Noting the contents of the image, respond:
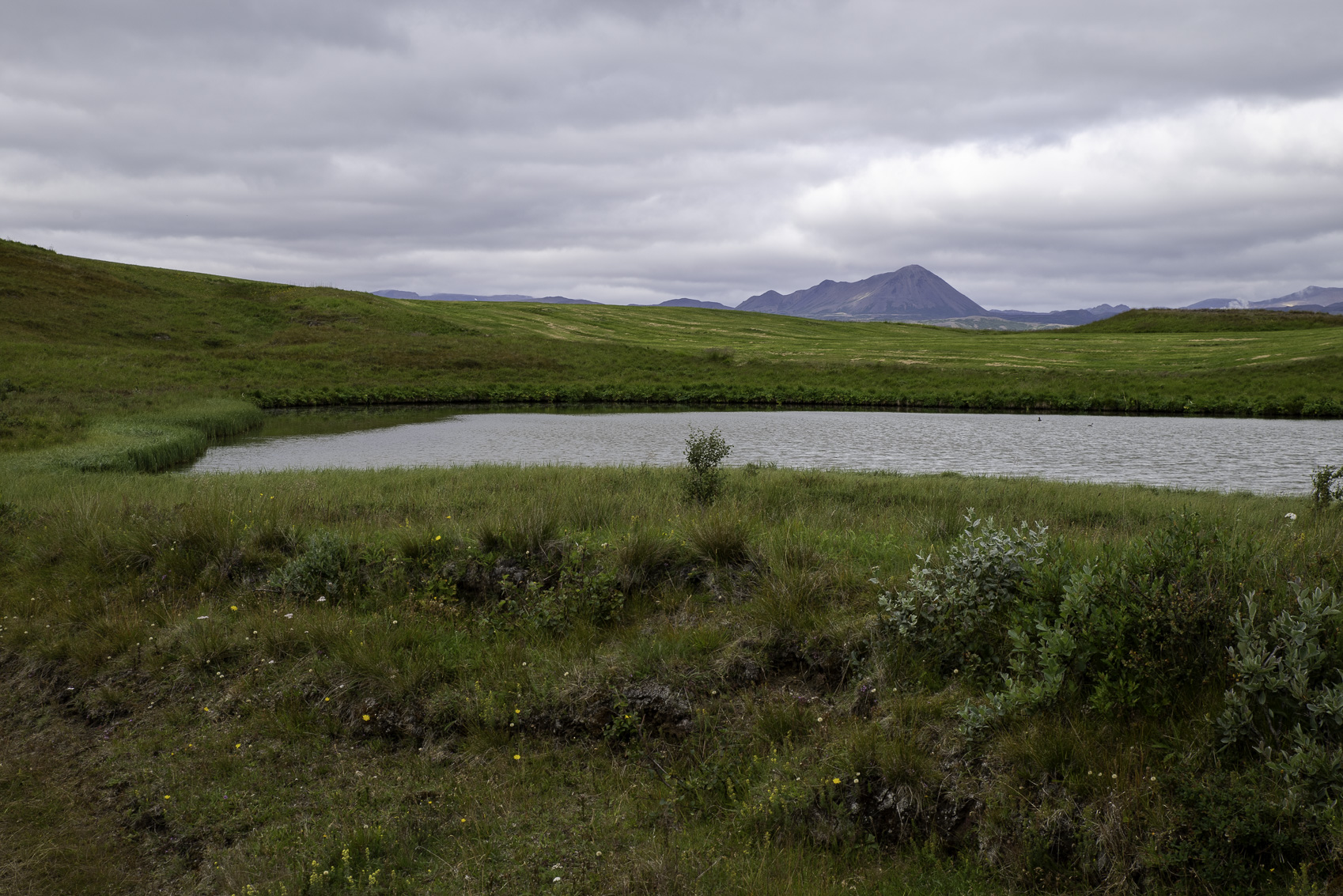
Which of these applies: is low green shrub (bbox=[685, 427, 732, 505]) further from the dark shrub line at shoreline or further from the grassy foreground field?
the dark shrub line at shoreline

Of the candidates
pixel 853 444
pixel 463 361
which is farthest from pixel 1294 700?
pixel 463 361

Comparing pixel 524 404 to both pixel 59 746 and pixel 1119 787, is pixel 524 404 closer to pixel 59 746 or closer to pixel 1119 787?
pixel 59 746

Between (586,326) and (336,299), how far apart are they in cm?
2700

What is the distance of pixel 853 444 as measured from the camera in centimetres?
2953

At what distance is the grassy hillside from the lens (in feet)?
133

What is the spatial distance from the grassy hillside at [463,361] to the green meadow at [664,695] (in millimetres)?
18229

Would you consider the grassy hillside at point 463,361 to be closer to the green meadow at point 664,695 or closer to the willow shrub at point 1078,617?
the green meadow at point 664,695

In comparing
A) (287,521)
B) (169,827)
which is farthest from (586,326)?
(169,827)

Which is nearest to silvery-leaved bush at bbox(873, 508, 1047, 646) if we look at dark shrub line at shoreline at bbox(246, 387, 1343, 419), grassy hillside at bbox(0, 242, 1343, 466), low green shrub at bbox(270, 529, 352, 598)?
low green shrub at bbox(270, 529, 352, 598)

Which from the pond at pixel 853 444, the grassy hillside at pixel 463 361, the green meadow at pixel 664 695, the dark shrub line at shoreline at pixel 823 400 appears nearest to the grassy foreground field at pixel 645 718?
the green meadow at pixel 664 695

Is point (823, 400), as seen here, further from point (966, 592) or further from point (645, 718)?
point (645, 718)

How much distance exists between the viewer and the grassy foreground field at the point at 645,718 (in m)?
4.85

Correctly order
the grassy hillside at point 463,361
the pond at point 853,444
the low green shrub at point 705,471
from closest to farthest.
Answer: the low green shrub at point 705,471
the pond at point 853,444
the grassy hillside at point 463,361

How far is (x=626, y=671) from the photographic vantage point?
22.8ft
